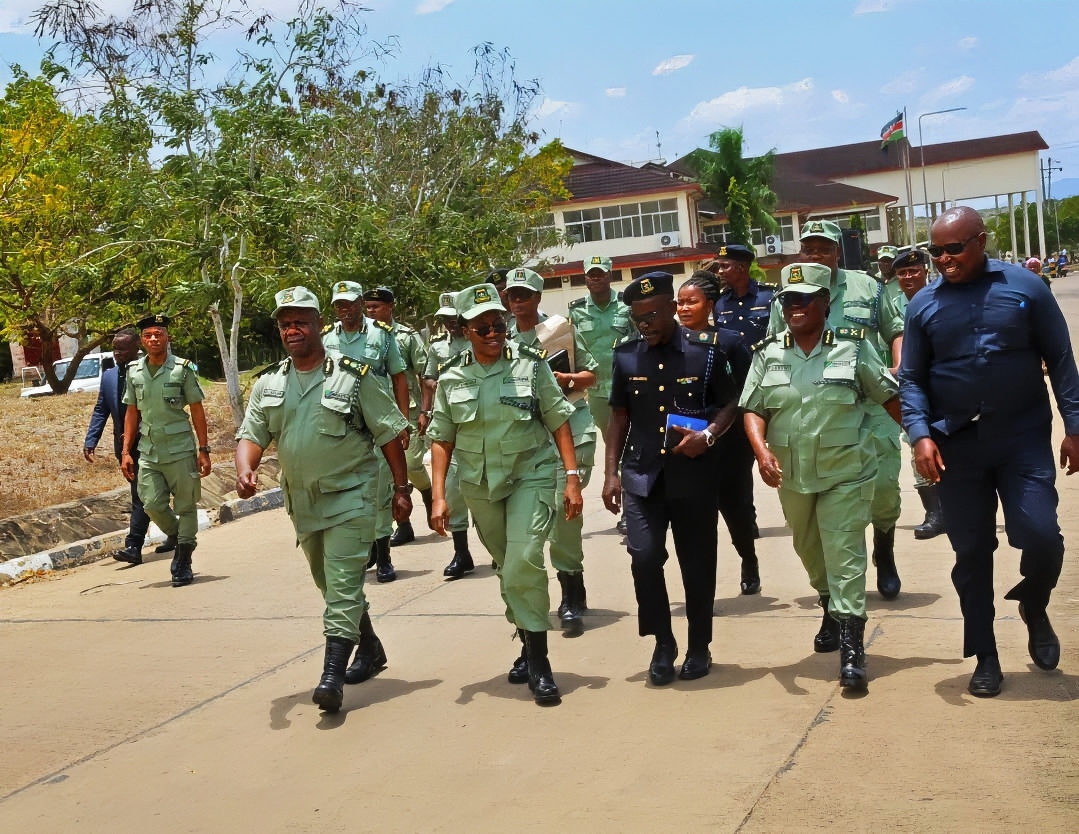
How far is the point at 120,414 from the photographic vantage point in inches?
452

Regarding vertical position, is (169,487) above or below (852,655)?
above

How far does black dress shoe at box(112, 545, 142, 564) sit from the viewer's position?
11195mm

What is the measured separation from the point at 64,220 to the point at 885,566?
64.2 ft

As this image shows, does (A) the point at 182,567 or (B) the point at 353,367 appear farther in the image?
(A) the point at 182,567

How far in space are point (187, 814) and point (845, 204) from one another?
8327 centimetres

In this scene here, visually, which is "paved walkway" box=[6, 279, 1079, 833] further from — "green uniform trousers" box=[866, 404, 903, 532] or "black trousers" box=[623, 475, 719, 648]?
"green uniform trousers" box=[866, 404, 903, 532]

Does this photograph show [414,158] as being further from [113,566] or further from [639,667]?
[639,667]

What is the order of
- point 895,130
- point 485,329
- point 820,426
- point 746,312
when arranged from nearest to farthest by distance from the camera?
point 820,426 → point 485,329 → point 746,312 → point 895,130

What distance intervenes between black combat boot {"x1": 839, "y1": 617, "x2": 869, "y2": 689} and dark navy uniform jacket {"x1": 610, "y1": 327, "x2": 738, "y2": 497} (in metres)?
0.89

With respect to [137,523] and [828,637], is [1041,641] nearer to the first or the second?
[828,637]

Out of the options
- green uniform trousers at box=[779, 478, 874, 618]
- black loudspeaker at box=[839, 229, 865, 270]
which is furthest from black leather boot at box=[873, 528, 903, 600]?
black loudspeaker at box=[839, 229, 865, 270]

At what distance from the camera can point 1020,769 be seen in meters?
4.67

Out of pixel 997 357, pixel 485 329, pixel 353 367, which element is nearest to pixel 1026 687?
pixel 997 357

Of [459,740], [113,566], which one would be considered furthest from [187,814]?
[113,566]
